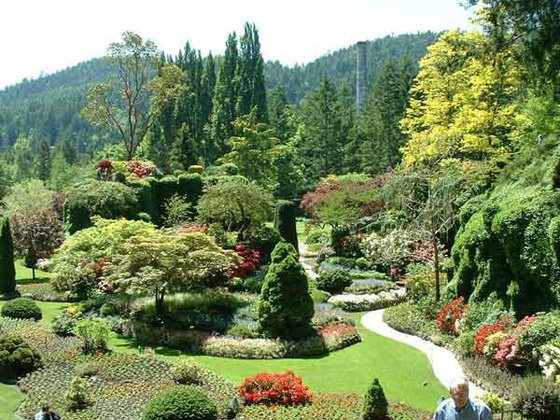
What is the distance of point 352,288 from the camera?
89.0 ft

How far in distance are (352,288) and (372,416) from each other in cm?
1438

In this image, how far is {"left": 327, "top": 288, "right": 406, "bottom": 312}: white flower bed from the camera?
25031mm

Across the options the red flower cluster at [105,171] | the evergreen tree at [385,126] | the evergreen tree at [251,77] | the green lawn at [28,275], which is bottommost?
the green lawn at [28,275]

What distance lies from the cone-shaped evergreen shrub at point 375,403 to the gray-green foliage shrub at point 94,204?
2121 cm

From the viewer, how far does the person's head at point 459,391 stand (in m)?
7.27

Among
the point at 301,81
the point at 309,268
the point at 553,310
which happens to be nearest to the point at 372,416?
the point at 553,310

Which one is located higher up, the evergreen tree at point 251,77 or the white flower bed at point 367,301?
the evergreen tree at point 251,77

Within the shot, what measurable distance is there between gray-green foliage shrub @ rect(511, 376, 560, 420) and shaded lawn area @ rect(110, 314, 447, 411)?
2.24m

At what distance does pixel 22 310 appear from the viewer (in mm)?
22516

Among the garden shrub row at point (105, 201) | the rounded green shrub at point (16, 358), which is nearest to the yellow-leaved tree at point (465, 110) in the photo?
the garden shrub row at point (105, 201)

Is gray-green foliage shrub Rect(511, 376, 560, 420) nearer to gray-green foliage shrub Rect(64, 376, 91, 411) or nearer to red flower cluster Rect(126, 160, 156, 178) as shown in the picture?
gray-green foliage shrub Rect(64, 376, 91, 411)

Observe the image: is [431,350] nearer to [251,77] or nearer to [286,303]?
[286,303]

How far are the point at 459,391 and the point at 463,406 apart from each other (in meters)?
0.26

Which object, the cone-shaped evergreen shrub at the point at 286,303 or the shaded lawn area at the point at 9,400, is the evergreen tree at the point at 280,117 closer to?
the cone-shaped evergreen shrub at the point at 286,303
